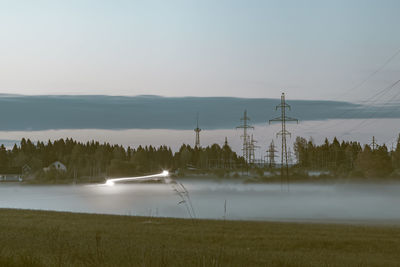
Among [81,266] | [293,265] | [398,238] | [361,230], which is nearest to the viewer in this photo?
[81,266]

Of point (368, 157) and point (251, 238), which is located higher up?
point (368, 157)

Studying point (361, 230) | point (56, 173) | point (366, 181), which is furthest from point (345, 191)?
point (56, 173)

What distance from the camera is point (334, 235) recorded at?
26.6 m

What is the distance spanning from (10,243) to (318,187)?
313 ft

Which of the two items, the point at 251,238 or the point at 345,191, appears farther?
the point at 345,191

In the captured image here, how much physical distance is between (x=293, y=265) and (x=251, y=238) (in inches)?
429

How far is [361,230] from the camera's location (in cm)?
3009

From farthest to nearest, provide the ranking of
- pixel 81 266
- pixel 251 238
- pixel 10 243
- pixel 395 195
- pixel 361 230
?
pixel 395 195, pixel 361 230, pixel 251 238, pixel 10 243, pixel 81 266

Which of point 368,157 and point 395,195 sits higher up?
point 368,157

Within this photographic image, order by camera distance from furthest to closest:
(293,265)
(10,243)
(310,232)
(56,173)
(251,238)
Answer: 1. (56,173)
2. (310,232)
3. (251,238)
4. (10,243)
5. (293,265)

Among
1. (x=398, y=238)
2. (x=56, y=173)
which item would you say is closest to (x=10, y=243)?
(x=398, y=238)

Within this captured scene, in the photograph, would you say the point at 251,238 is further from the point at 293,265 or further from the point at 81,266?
the point at 81,266

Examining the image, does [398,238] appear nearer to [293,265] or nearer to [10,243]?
[293,265]

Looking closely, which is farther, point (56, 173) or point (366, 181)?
point (56, 173)
